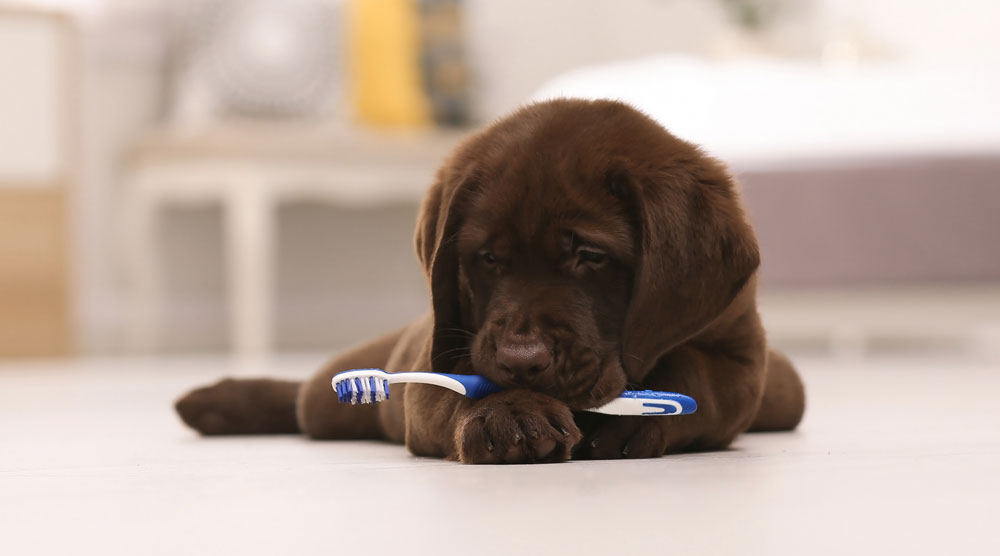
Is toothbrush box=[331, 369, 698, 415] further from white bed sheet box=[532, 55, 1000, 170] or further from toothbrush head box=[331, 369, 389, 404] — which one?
white bed sheet box=[532, 55, 1000, 170]

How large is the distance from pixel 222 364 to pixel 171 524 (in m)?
4.52

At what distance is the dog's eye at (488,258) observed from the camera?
174 cm

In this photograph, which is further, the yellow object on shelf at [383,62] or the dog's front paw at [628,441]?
the yellow object on shelf at [383,62]

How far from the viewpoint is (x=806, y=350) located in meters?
6.27

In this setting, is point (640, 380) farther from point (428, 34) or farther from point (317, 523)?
point (428, 34)

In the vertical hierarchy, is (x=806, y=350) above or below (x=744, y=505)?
below

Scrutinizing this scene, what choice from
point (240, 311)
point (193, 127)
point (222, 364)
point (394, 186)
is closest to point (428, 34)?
point (394, 186)

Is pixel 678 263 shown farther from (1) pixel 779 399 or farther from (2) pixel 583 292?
(1) pixel 779 399

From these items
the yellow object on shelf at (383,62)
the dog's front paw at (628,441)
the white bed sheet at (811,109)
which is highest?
the yellow object on shelf at (383,62)

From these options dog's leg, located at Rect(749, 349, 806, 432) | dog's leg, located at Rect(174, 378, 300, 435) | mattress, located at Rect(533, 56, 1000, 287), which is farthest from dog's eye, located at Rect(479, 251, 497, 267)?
mattress, located at Rect(533, 56, 1000, 287)

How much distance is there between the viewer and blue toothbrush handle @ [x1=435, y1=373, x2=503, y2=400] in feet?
5.55

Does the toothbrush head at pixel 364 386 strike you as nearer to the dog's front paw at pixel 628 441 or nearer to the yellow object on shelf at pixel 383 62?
the dog's front paw at pixel 628 441

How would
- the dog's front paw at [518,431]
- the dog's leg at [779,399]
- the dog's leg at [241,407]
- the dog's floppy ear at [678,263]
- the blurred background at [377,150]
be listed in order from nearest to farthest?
the dog's front paw at [518,431] → the dog's floppy ear at [678,263] → the dog's leg at [779,399] → the dog's leg at [241,407] → the blurred background at [377,150]

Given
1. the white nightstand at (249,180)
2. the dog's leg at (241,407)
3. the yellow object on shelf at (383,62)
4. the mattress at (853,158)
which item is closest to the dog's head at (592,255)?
the dog's leg at (241,407)
